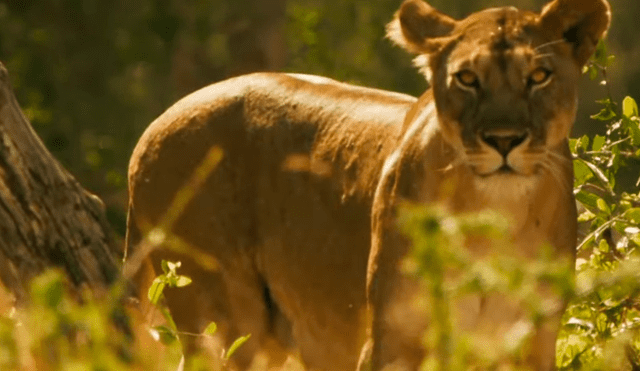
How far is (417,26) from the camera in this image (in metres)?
4.41

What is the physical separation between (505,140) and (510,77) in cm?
23

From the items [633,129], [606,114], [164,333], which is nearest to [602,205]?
[633,129]

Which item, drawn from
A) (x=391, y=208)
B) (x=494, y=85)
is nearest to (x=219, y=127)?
(x=391, y=208)

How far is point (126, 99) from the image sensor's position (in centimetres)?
1338

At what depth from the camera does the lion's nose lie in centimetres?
383

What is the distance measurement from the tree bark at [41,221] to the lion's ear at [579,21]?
1.17 meters

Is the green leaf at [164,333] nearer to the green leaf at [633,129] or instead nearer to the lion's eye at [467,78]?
the lion's eye at [467,78]

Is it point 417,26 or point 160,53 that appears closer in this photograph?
point 417,26

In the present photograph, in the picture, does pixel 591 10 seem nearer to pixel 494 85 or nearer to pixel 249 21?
pixel 494 85

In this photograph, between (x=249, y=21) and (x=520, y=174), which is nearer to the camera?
(x=520, y=174)

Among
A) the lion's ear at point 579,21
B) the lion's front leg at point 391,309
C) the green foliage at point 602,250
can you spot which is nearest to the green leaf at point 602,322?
the green foliage at point 602,250

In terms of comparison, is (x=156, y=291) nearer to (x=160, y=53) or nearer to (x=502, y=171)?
(x=502, y=171)

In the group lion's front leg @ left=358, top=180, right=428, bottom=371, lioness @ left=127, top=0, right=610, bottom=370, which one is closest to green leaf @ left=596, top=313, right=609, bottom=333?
lioness @ left=127, top=0, right=610, bottom=370

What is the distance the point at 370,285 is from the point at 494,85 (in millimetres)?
608
